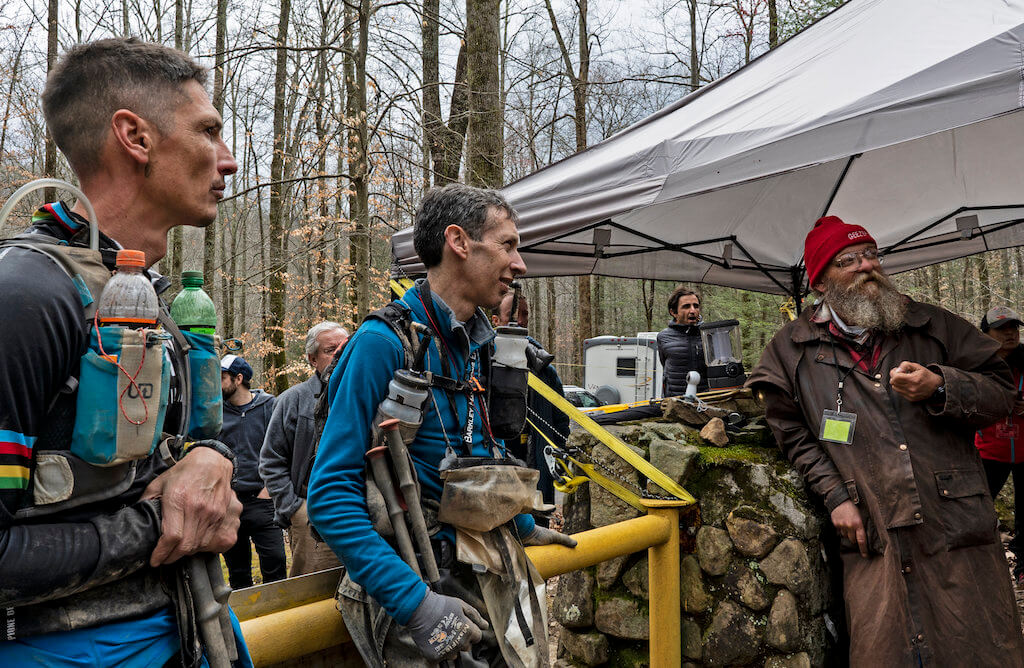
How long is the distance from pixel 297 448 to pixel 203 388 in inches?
143

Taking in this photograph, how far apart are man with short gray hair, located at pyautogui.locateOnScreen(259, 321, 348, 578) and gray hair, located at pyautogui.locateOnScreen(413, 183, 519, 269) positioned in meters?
2.80

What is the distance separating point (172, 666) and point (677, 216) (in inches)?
195

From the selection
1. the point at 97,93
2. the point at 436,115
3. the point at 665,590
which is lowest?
the point at 665,590

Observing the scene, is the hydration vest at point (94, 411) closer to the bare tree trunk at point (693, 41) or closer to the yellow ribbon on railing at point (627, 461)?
the yellow ribbon on railing at point (627, 461)

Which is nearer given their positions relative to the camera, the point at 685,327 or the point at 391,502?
the point at 391,502

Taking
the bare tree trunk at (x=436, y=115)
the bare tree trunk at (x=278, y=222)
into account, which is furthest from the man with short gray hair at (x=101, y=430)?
the bare tree trunk at (x=278, y=222)

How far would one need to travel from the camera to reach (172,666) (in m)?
1.29

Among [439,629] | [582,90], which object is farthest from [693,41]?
[439,629]

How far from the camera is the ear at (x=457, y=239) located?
2.28 metres

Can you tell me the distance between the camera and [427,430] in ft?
6.71

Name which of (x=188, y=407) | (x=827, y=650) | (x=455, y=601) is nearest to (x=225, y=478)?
(x=188, y=407)

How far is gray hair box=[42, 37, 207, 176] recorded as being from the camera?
1309 mm

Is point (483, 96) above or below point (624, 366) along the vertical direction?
above

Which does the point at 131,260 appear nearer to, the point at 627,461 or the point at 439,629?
the point at 439,629
